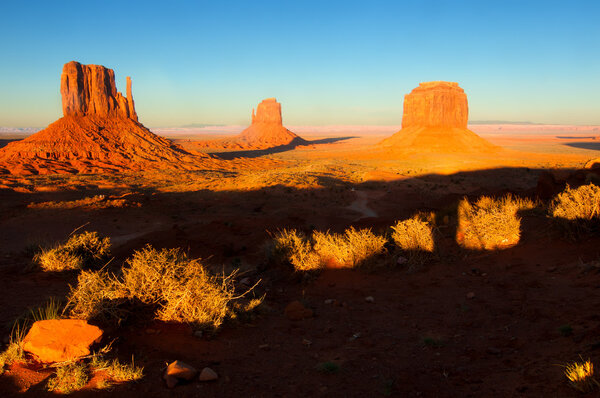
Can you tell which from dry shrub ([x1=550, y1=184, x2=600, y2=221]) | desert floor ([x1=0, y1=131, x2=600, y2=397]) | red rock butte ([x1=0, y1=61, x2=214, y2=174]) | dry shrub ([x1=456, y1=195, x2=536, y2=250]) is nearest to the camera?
desert floor ([x1=0, y1=131, x2=600, y2=397])

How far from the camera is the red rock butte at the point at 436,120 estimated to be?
69.2m

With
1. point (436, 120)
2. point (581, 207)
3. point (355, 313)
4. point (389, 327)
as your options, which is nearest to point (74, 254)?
point (355, 313)

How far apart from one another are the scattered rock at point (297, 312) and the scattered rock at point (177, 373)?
2212 millimetres

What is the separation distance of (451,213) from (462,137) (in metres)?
66.0

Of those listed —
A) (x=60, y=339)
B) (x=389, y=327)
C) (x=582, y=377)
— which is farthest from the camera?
(x=389, y=327)

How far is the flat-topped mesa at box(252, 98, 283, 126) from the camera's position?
388 ft

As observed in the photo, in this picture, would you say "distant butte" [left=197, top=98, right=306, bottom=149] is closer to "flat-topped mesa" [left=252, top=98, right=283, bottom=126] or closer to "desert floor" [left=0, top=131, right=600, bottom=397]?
"flat-topped mesa" [left=252, top=98, right=283, bottom=126]

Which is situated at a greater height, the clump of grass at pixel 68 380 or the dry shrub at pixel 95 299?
the dry shrub at pixel 95 299

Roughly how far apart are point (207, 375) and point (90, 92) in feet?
180

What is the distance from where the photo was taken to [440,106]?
76375 mm

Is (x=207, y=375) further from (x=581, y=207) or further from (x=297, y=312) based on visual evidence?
(x=581, y=207)

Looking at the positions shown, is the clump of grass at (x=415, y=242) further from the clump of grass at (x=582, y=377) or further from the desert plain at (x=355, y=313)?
the clump of grass at (x=582, y=377)

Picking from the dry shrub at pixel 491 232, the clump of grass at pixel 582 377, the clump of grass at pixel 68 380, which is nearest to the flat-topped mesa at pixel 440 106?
the dry shrub at pixel 491 232

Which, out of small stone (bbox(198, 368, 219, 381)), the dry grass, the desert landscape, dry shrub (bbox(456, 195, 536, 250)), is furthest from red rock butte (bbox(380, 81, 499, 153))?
small stone (bbox(198, 368, 219, 381))
